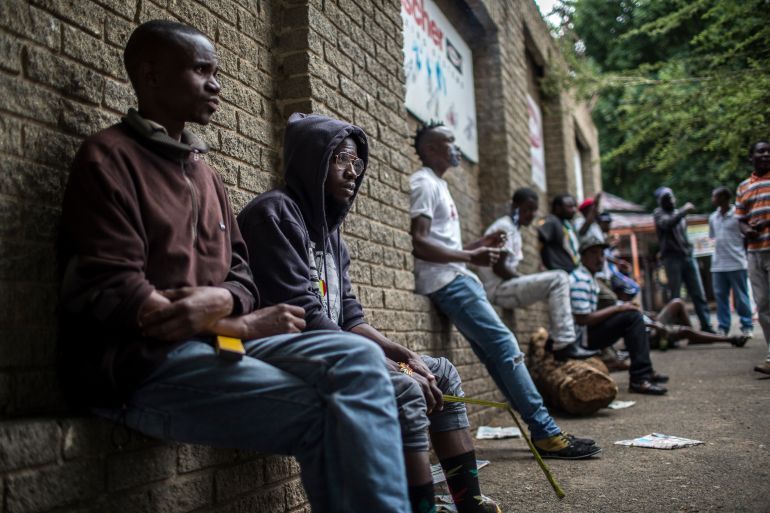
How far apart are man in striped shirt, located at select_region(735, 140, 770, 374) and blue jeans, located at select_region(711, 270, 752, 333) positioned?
119 inches

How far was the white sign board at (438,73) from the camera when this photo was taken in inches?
223

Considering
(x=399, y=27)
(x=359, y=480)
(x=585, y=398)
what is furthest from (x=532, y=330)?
(x=359, y=480)

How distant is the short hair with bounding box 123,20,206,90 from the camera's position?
83.3 inches

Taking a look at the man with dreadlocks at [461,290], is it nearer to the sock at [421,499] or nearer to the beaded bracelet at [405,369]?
the beaded bracelet at [405,369]

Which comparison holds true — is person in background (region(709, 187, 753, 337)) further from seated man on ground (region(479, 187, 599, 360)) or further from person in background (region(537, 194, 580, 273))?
seated man on ground (region(479, 187, 599, 360))

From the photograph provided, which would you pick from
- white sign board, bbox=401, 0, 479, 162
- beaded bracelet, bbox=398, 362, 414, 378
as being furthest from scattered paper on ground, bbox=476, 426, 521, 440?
white sign board, bbox=401, 0, 479, 162

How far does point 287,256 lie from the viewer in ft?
7.93

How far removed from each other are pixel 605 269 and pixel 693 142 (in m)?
2.41

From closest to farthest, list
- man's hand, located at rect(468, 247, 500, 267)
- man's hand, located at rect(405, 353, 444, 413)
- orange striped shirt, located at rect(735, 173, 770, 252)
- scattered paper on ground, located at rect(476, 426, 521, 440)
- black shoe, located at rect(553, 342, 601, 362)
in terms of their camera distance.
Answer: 1. man's hand, located at rect(405, 353, 444, 413)
2. man's hand, located at rect(468, 247, 500, 267)
3. scattered paper on ground, located at rect(476, 426, 521, 440)
4. black shoe, located at rect(553, 342, 601, 362)
5. orange striped shirt, located at rect(735, 173, 770, 252)

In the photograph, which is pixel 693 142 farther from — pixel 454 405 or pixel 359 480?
pixel 359 480

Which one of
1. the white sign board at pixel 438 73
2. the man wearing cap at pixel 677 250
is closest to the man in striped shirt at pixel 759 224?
the white sign board at pixel 438 73

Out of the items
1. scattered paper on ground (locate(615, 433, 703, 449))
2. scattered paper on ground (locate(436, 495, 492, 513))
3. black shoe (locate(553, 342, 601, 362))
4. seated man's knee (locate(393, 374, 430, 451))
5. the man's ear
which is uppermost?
the man's ear

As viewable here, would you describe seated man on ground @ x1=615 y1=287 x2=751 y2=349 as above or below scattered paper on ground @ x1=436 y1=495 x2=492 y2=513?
above

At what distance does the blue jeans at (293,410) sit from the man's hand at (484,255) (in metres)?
2.75
